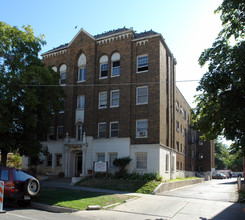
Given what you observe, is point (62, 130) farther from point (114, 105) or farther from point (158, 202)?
point (158, 202)

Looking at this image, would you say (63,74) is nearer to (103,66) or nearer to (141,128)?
(103,66)

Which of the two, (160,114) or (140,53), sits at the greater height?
(140,53)

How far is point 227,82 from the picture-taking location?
12.8 m

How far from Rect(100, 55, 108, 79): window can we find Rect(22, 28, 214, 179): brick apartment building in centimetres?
10

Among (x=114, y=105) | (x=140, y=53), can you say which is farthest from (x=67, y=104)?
(x=140, y=53)

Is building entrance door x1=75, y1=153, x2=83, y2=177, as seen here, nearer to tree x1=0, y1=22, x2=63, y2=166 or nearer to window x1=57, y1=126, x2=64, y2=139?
window x1=57, y1=126, x2=64, y2=139

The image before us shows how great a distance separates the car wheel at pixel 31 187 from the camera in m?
11.4

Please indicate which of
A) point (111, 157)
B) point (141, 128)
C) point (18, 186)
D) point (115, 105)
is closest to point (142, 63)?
point (115, 105)

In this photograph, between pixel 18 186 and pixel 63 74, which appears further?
pixel 63 74

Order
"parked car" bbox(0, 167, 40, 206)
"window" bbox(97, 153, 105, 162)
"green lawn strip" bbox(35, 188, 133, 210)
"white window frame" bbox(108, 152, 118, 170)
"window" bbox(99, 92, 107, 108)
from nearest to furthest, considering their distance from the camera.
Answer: "parked car" bbox(0, 167, 40, 206), "green lawn strip" bbox(35, 188, 133, 210), "white window frame" bbox(108, 152, 118, 170), "window" bbox(97, 153, 105, 162), "window" bbox(99, 92, 107, 108)

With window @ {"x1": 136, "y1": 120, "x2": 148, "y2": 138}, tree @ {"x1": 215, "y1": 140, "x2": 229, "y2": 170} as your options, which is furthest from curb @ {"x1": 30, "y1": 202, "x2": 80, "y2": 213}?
tree @ {"x1": 215, "y1": 140, "x2": 229, "y2": 170}

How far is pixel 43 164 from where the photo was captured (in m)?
28.8

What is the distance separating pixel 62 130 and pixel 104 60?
842 cm

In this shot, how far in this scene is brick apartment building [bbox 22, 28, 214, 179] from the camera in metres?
24.0
